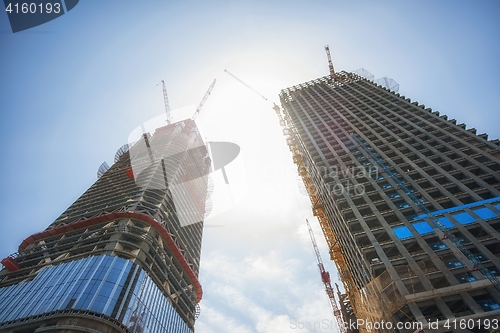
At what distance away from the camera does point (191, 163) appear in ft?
315

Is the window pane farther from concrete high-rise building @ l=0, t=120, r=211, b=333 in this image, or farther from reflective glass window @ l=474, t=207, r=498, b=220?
concrete high-rise building @ l=0, t=120, r=211, b=333

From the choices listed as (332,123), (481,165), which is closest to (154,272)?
(332,123)

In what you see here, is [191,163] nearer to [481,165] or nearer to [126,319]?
[126,319]

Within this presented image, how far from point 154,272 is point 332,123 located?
44.6 meters

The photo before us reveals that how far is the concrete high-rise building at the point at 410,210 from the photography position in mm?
27469

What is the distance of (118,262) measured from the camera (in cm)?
4266

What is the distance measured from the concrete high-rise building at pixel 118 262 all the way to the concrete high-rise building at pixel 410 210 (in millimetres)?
28167

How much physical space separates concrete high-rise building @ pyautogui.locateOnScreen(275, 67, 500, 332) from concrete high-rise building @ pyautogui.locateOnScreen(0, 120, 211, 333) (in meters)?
28.2

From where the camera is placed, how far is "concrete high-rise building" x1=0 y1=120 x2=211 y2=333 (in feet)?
122

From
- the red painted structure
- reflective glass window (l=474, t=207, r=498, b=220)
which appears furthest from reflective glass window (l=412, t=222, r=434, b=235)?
the red painted structure

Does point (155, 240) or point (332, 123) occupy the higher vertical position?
point (332, 123)

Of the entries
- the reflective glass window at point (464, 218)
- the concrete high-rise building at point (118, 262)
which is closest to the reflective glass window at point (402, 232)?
the reflective glass window at point (464, 218)

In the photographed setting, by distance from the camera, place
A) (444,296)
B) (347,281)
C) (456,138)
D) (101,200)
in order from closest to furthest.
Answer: (444,296)
(456,138)
(347,281)
(101,200)

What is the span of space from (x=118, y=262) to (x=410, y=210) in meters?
38.9
